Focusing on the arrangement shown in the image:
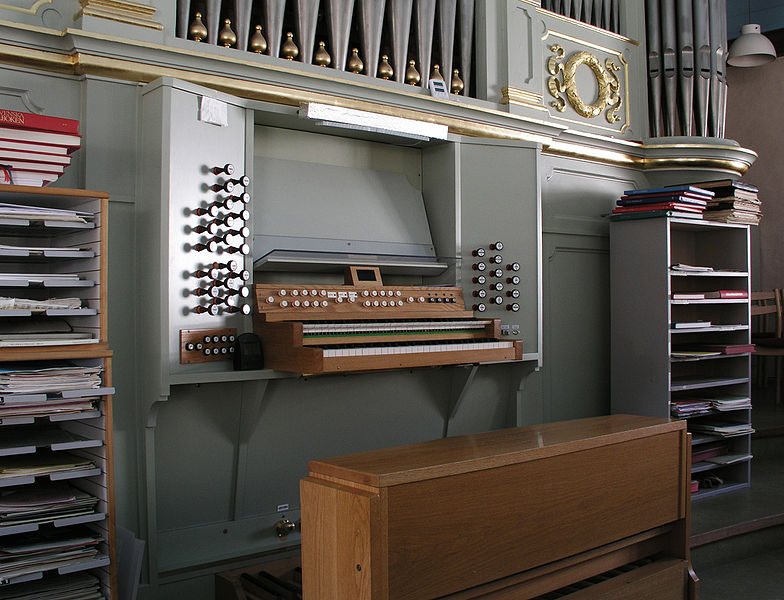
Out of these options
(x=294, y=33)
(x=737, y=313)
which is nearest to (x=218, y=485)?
(x=294, y=33)

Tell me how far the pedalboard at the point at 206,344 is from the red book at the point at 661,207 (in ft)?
8.65

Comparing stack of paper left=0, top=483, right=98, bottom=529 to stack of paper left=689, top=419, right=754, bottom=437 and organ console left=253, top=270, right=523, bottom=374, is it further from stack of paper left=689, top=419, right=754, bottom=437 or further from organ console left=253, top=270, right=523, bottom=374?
stack of paper left=689, top=419, right=754, bottom=437

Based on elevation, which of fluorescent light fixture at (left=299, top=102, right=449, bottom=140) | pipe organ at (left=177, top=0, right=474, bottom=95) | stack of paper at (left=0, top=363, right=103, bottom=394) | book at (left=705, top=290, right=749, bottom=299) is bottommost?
stack of paper at (left=0, top=363, right=103, bottom=394)

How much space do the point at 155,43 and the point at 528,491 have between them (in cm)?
228

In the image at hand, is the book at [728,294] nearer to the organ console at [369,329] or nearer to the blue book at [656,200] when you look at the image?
the blue book at [656,200]

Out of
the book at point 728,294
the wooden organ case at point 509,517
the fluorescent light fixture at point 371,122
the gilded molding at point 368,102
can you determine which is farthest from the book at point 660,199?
the wooden organ case at point 509,517

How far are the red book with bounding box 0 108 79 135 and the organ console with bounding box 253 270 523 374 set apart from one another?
0.96 m

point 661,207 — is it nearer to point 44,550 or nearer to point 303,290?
point 303,290

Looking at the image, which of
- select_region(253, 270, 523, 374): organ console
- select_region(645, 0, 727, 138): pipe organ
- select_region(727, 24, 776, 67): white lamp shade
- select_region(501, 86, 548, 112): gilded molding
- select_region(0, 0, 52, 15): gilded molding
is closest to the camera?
select_region(0, 0, 52, 15): gilded molding

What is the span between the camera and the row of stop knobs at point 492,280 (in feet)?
13.1

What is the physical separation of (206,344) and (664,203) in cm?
288

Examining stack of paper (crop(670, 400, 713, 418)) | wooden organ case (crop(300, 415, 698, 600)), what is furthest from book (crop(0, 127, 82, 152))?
stack of paper (crop(670, 400, 713, 418))

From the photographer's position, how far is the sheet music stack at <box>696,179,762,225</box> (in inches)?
192

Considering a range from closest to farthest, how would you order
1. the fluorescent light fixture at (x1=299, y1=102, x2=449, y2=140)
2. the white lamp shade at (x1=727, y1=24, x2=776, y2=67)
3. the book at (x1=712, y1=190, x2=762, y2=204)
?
the fluorescent light fixture at (x1=299, y1=102, x2=449, y2=140), the book at (x1=712, y1=190, x2=762, y2=204), the white lamp shade at (x1=727, y1=24, x2=776, y2=67)
